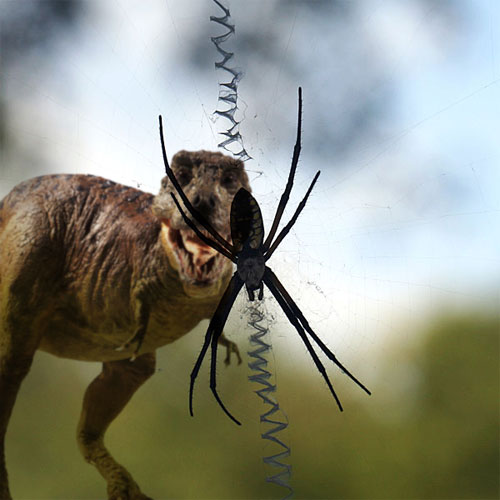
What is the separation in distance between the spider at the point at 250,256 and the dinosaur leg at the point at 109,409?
673 millimetres

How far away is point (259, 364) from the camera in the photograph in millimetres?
1420

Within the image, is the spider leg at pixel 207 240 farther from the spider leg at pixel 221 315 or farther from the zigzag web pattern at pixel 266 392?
the zigzag web pattern at pixel 266 392

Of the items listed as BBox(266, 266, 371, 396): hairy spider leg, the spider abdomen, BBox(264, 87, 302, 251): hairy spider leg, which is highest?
BBox(264, 87, 302, 251): hairy spider leg

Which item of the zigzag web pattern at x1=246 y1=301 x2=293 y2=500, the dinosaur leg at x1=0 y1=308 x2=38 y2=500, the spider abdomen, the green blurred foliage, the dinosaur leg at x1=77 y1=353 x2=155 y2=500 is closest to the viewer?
the spider abdomen

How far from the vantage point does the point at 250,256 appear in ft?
3.74

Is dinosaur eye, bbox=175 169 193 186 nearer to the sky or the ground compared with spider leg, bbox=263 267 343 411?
nearer to the sky

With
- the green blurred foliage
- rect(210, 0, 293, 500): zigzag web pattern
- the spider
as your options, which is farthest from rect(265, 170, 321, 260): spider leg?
the green blurred foliage

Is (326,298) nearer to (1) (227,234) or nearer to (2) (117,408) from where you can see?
(1) (227,234)

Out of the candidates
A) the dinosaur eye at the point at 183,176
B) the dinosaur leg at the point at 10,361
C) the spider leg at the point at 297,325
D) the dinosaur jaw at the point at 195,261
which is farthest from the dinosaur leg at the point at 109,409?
the spider leg at the point at 297,325

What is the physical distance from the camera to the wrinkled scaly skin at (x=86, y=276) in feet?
5.23

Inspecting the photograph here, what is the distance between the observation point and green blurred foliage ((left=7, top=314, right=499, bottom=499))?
272 cm

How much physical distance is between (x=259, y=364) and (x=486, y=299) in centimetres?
186

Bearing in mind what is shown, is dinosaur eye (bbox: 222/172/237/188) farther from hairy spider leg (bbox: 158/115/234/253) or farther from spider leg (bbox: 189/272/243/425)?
spider leg (bbox: 189/272/243/425)

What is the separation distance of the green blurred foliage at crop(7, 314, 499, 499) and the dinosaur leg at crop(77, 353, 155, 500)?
25 cm
